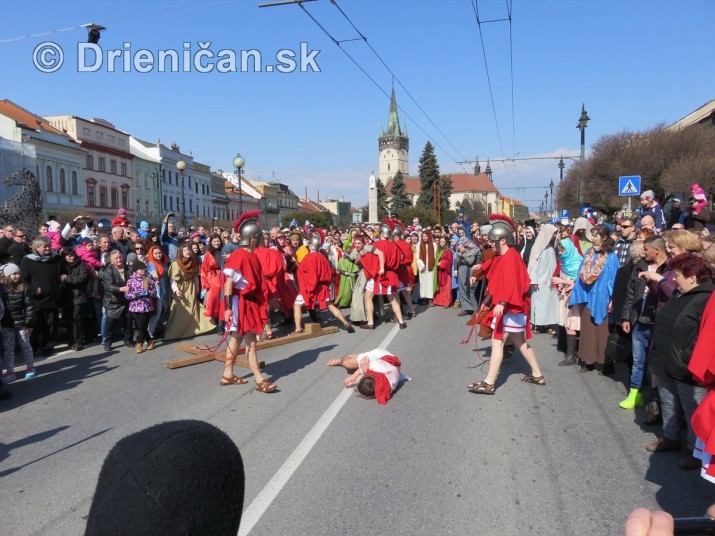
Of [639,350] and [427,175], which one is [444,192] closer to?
[427,175]

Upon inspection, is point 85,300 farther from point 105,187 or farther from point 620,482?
point 105,187

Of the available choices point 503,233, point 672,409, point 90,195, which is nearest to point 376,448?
point 672,409

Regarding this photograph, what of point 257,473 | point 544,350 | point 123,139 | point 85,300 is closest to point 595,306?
point 544,350

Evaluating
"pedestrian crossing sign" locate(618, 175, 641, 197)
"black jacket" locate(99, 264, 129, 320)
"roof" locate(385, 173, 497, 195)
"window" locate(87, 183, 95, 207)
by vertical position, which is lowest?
"black jacket" locate(99, 264, 129, 320)

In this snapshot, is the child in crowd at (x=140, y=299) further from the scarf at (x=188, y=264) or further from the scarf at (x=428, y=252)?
the scarf at (x=428, y=252)

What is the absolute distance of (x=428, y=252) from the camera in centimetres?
1465

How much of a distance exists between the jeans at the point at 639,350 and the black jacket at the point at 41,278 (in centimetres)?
809

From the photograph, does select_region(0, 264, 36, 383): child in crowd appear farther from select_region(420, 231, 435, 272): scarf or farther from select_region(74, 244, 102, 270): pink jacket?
select_region(420, 231, 435, 272): scarf

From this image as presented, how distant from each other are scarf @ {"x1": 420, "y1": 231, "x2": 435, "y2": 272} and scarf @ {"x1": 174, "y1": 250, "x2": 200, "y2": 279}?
247 inches

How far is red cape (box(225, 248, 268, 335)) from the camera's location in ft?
21.8

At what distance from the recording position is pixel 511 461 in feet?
14.9

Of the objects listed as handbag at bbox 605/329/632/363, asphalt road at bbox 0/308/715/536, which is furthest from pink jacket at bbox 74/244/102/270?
handbag at bbox 605/329/632/363

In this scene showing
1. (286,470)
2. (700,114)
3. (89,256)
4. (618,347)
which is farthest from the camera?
(700,114)

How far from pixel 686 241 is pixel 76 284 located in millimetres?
Result: 8599
